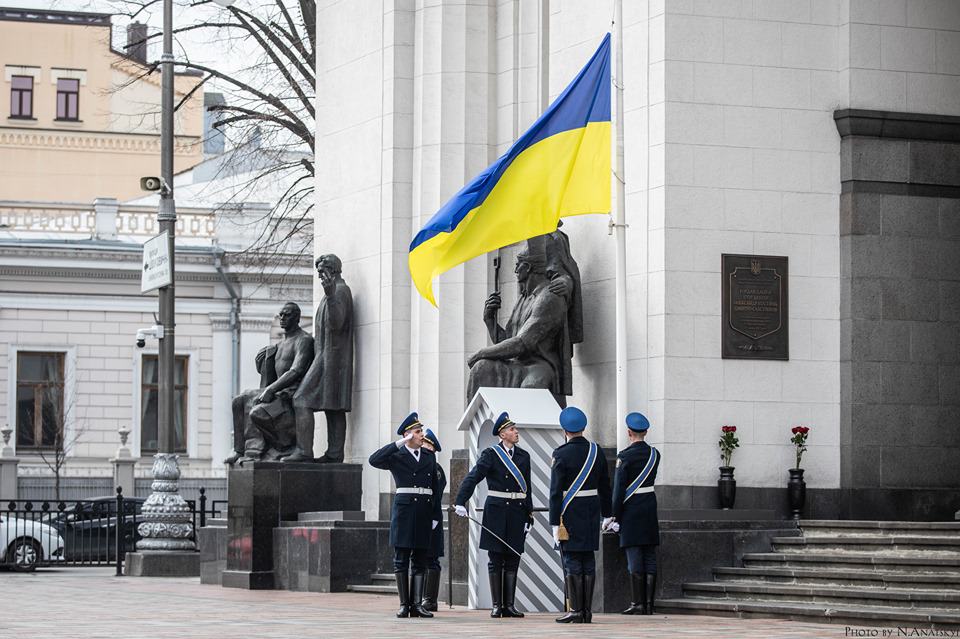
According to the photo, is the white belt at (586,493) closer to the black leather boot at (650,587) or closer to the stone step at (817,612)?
the black leather boot at (650,587)

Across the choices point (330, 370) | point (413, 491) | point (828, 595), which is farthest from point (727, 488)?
point (330, 370)

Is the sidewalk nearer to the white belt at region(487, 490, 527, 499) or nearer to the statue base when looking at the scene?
the white belt at region(487, 490, 527, 499)

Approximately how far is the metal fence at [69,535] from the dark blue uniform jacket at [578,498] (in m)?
13.5

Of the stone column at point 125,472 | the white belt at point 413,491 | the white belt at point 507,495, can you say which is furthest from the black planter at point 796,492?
the stone column at point 125,472

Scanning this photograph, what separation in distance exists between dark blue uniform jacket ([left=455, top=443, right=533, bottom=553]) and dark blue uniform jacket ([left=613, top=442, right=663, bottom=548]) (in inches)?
32.9

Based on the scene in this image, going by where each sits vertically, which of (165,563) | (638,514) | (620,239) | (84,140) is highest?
(84,140)

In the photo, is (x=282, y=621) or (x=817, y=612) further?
(x=282, y=621)

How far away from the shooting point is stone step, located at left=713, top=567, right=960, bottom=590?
16516mm

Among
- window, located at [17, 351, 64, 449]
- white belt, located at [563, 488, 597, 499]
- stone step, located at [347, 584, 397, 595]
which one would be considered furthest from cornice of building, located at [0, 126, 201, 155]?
white belt, located at [563, 488, 597, 499]

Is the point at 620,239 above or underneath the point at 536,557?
above

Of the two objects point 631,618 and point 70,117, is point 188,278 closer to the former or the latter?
point 70,117

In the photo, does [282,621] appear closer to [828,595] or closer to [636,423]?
[636,423]

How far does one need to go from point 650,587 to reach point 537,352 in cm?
394

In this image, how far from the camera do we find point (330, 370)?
25078 millimetres
